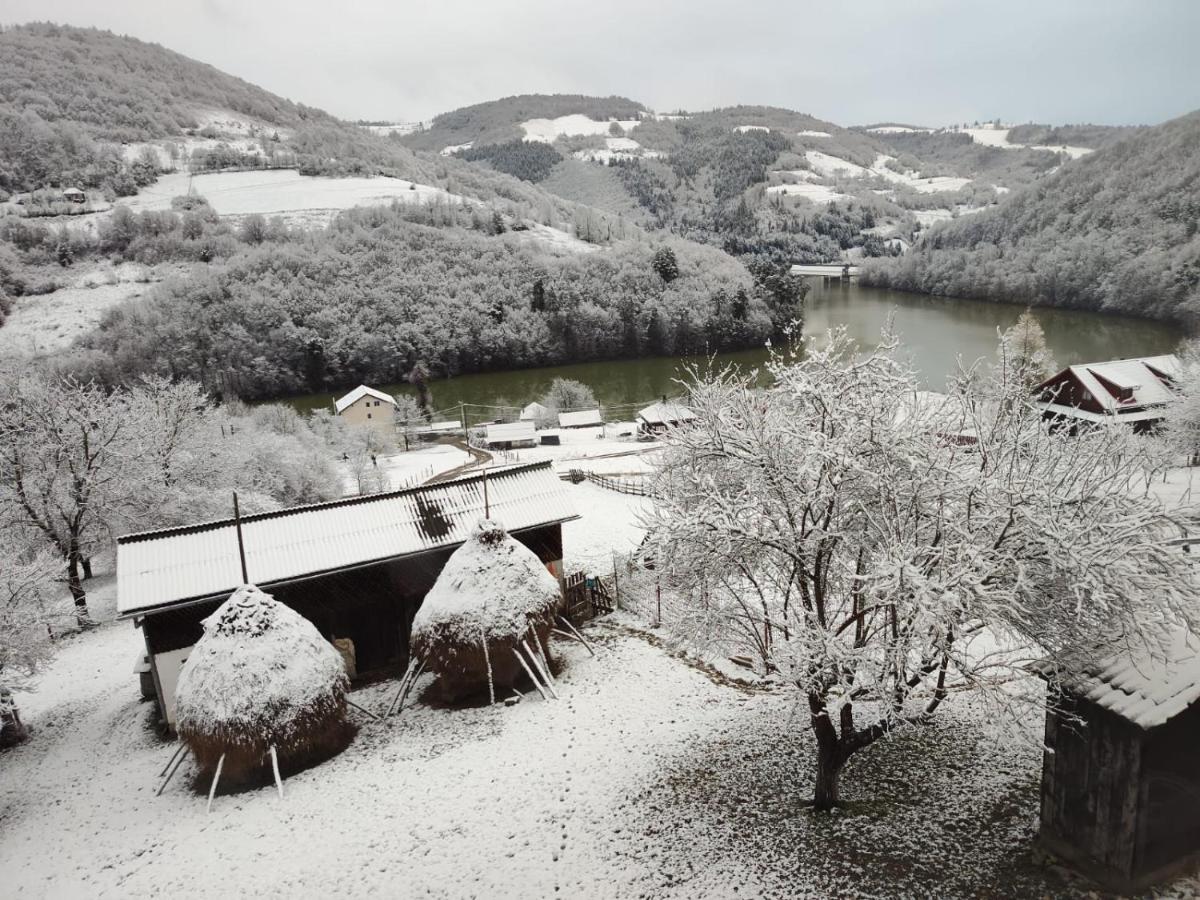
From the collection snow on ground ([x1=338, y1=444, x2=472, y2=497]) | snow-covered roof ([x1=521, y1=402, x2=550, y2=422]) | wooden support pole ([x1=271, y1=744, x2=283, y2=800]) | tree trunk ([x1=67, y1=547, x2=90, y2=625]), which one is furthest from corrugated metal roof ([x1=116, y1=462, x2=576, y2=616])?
snow-covered roof ([x1=521, y1=402, x2=550, y2=422])

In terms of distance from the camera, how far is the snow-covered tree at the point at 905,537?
763cm

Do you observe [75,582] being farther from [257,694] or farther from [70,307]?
[70,307]

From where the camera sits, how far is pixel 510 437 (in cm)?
5456

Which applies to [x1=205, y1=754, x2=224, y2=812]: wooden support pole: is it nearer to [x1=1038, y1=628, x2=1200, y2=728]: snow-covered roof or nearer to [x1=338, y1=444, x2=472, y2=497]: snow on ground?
[x1=1038, y1=628, x2=1200, y2=728]: snow-covered roof

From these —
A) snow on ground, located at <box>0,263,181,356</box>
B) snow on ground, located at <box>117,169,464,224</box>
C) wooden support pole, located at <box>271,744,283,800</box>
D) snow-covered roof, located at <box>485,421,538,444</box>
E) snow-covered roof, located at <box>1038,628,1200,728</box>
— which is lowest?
snow-covered roof, located at <box>485,421,538,444</box>

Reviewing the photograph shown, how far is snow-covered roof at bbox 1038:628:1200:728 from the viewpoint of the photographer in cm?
726

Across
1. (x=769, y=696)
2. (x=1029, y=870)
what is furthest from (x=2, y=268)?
(x=1029, y=870)

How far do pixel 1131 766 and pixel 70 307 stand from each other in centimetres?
10457

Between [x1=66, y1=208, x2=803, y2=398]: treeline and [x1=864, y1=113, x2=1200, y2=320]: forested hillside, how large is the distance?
3456cm

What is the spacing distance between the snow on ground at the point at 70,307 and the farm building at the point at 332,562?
70284mm

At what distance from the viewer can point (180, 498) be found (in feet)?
83.5

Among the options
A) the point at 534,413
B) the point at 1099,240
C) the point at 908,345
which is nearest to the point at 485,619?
the point at 534,413

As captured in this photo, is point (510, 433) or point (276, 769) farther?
point (510, 433)

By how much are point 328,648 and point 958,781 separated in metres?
12.1
